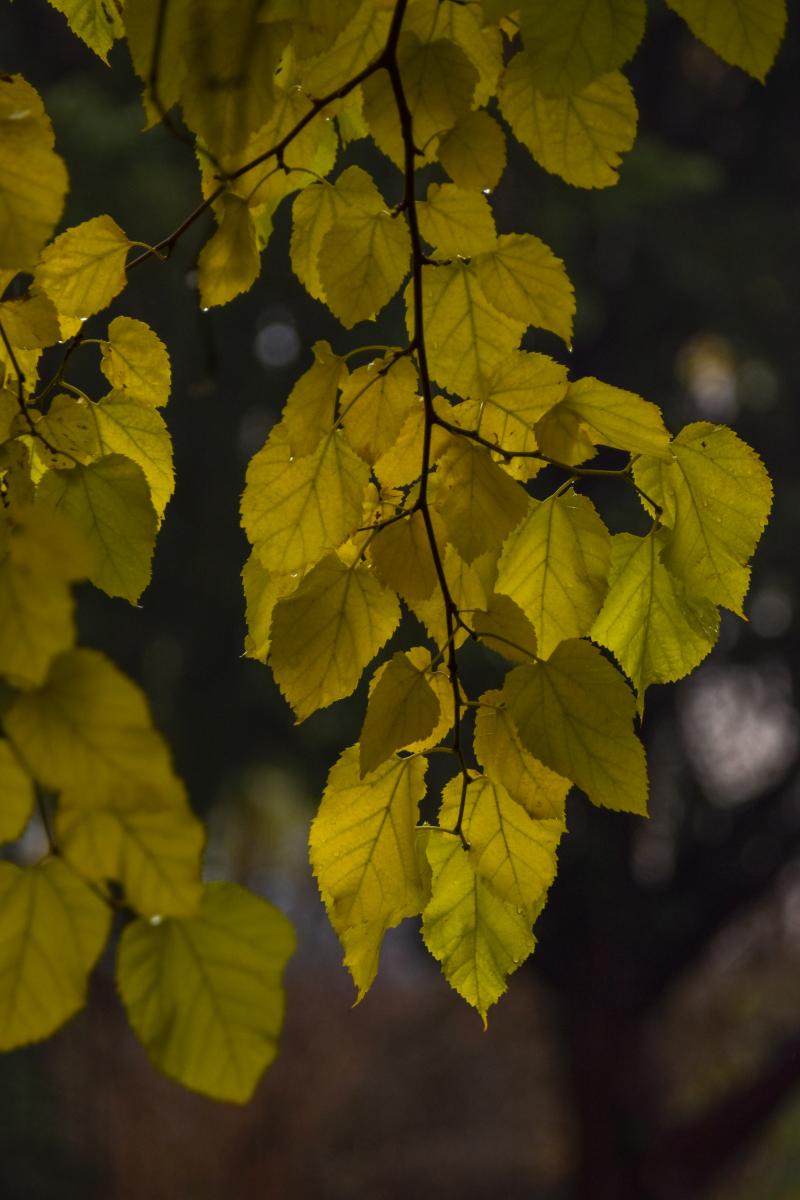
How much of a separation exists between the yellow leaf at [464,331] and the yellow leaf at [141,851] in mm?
308

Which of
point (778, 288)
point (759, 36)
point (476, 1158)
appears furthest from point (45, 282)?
point (476, 1158)

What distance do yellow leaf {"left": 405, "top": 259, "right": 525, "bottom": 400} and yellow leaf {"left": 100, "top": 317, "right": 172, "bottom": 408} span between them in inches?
5.7

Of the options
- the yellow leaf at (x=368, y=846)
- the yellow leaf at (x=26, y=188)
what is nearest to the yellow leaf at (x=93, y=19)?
the yellow leaf at (x=26, y=188)

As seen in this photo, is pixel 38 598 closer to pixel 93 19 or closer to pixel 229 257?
pixel 229 257

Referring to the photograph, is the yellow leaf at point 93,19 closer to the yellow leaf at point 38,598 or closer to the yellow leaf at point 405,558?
the yellow leaf at point 405,558

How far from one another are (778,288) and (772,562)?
1158 mm

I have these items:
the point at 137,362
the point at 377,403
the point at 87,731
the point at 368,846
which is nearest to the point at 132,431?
the point at 137,362

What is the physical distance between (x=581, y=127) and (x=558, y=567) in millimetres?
198

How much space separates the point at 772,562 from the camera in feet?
18.0

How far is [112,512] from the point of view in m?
0.60

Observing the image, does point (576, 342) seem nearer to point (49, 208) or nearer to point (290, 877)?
point (290, 877)

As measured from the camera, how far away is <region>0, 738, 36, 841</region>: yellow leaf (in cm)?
35

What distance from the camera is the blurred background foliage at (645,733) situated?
5277 millimetres

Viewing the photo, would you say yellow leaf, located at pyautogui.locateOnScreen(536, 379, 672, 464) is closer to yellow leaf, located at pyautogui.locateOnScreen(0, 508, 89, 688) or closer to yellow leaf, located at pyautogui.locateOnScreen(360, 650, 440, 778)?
yellow leaf, located at pyautogui.locateOnScreen(360, 650, 440, 778)
